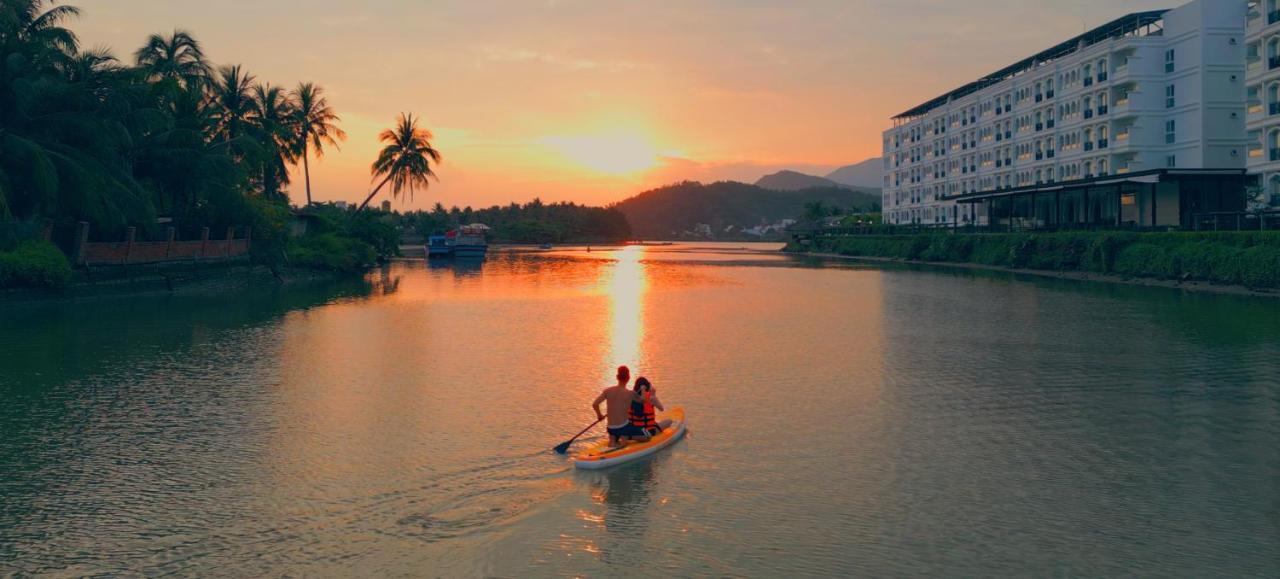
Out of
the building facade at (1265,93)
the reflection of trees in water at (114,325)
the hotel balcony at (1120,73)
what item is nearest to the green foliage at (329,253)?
the reflection of trees in water at (114,325)

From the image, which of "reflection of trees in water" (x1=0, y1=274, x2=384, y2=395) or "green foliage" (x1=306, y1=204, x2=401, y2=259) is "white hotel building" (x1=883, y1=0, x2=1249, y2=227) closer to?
"reflection of trees in water" (x1=0, y1=274, x2=384, y2=395)

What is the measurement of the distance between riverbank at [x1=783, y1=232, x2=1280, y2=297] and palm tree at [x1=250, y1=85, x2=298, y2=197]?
2164 inches

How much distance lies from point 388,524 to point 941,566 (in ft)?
20.0

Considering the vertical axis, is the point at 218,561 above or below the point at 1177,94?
below

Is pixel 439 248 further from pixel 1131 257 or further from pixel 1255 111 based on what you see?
pixel 1255 111

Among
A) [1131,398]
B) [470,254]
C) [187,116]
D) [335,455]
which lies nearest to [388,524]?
[335,455]

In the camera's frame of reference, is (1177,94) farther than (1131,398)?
Yes

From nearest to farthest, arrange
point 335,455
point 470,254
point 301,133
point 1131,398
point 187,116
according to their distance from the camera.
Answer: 1. point 335,455
2. point 1131,398
3. point 187,116
4. point 301,133
5. point 470,254

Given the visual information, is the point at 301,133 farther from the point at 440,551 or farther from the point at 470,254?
the point at 440,551

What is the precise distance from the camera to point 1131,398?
59.5ft

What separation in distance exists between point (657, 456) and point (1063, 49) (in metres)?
91.6

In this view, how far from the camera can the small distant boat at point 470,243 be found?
107m

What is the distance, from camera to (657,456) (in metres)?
13.8

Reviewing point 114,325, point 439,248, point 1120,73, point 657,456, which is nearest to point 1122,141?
point 1120,73
